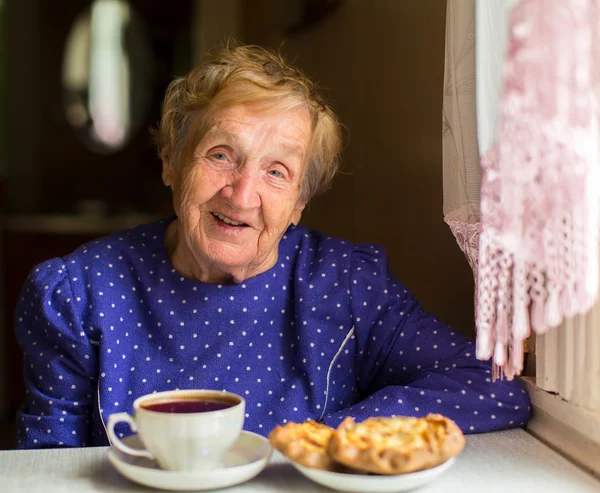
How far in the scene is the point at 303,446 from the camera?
862 mm

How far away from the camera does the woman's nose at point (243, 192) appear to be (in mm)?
1319

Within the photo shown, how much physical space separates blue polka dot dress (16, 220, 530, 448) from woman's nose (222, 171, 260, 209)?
0.18 m

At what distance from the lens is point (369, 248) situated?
1522 mm

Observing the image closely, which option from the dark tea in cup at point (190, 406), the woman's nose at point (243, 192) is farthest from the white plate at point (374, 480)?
the woman's nose at point (243, 192)

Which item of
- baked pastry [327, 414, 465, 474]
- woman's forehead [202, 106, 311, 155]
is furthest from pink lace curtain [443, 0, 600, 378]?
woman's forehead [202, 106, 311, 155]

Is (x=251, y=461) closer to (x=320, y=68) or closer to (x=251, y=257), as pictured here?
(x=251, y=257)

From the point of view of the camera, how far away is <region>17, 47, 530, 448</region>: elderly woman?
4.39ft

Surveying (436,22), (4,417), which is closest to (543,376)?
(436,22)

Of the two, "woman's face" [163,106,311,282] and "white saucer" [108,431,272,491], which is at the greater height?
"woman's face" [163,106,311,282]

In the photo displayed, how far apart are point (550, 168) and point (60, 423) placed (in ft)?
2.97

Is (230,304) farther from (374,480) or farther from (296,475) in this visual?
(374,480)

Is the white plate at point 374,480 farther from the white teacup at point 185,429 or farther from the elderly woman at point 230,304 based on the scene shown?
the elderly woman at point 230,304

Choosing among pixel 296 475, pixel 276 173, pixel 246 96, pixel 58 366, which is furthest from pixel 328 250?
pixel 296 475

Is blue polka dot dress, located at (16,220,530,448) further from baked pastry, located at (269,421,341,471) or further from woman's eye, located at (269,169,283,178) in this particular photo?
baked pastry, located at (269,421,341,471)
